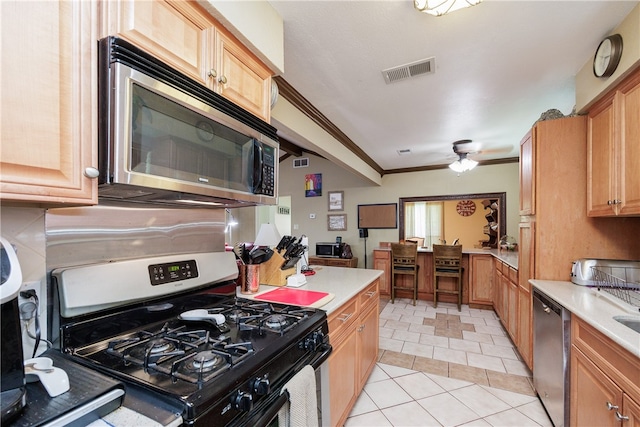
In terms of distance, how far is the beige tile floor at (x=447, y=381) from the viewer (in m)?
1.93

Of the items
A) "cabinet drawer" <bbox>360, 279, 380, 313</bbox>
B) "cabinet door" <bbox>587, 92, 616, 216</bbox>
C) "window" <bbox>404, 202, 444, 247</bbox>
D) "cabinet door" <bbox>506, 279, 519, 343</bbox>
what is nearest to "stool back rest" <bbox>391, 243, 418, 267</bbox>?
"cabinet door" <bbox>506, 279, 519, 343</bbox>

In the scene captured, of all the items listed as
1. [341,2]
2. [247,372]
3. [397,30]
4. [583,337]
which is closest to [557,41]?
[397,30]

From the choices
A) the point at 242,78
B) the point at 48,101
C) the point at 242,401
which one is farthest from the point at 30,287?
the point at 242,78

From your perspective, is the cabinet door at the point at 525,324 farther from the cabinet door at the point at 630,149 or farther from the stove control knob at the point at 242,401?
the stove control knob at the point at 242,401

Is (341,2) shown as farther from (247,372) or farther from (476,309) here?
(476,309)

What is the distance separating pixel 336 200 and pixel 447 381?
390 cm

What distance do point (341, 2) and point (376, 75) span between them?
29.7 inches

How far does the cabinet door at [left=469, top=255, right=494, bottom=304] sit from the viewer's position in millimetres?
4270

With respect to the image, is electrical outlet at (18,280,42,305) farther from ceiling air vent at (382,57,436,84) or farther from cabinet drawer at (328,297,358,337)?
ceiling air vent at (382,57,436,84)

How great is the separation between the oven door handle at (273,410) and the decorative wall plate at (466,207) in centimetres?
726

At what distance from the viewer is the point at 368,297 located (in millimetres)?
2193

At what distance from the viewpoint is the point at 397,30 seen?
5.27 feet

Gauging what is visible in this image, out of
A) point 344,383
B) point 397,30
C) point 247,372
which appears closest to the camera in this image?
point 247,372

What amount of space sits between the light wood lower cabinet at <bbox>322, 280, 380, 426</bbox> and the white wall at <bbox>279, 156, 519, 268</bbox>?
10.9ft
